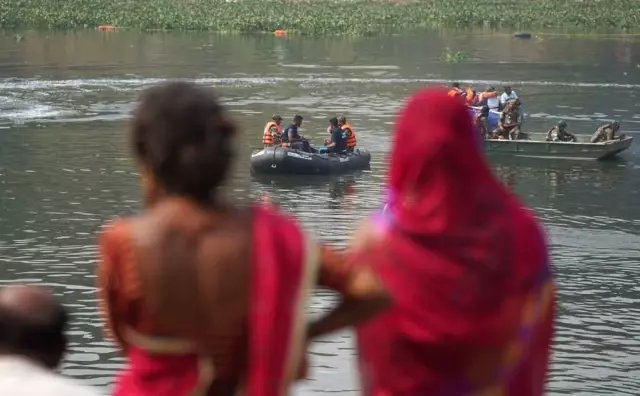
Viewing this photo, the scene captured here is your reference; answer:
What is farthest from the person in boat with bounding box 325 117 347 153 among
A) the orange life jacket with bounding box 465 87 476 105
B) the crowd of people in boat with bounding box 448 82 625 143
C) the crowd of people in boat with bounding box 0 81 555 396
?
the crowd of people in boat with bounding box 0 81 555 396

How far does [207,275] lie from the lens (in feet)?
11.7

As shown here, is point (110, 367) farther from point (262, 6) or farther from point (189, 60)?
point (262, 6)

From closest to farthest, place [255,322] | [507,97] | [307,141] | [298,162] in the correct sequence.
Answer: [255,322]
[298,162]
[307,141]
[507,97]

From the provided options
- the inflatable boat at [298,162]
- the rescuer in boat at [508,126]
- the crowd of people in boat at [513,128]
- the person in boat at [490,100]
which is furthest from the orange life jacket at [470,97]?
the inflatable boat at [298,162]

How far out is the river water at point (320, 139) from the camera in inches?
653

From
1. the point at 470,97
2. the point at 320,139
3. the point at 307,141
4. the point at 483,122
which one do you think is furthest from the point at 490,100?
the point at 307,141

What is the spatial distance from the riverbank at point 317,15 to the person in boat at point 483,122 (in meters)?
42.2

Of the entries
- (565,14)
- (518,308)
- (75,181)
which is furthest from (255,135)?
(565,14)

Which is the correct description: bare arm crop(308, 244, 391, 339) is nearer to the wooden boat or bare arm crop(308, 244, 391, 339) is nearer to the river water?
the river water

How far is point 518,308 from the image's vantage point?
4340 millimetres

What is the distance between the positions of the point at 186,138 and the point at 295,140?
25.9m

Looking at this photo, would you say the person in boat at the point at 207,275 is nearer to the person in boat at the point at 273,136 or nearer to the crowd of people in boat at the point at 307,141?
the crowd of people in boat at the point at 307,141

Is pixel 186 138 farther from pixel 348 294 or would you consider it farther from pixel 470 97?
pixel 470 97

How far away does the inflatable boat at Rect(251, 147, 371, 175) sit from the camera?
2836 cm
